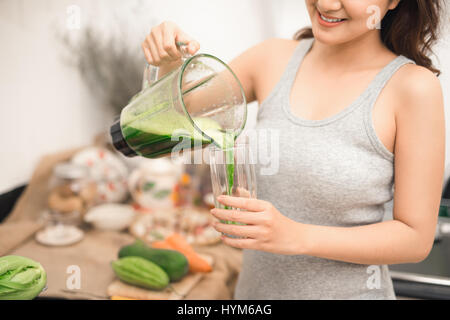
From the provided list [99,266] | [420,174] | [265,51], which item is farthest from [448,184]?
[99,266]

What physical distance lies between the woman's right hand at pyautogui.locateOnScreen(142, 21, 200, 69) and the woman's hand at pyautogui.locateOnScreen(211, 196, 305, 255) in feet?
0.96

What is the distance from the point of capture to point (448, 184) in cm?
89

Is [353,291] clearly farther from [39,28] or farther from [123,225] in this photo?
[39,28]

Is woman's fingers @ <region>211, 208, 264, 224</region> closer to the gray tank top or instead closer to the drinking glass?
the drinking glass

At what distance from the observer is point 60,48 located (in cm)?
159

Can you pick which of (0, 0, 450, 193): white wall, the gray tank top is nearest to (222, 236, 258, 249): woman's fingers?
the gray tank top

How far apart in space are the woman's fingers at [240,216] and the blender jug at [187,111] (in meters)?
0.13

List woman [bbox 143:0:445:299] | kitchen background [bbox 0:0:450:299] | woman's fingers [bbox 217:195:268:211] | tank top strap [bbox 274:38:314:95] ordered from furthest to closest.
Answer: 1. kitchen background [bbox 0:0:450:299]
2. tank top strap [bbox 274:38:314:95]
3. woman [bbox 143:0:445:299]
4. woman's fingers [bbox 217:195:268:211]

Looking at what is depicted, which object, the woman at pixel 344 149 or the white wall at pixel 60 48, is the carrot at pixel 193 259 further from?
the white wall at pixel 60 48

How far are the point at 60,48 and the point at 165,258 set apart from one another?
112 centimetres

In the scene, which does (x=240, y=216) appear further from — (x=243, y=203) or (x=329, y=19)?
(x=329, y=19)

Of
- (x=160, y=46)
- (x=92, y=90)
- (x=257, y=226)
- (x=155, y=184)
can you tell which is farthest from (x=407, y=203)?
(x=92, y=90)

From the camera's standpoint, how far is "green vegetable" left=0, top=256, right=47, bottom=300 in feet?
1.80

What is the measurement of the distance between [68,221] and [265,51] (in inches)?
35.2
